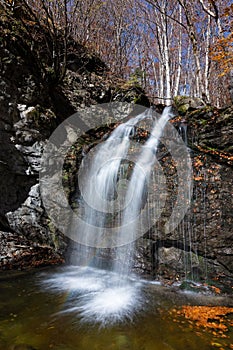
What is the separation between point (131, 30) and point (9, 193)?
47.3ft

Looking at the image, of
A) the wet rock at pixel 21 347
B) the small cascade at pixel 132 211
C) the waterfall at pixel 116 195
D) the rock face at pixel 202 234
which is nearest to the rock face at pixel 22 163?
the waterfall at pixel 116 195

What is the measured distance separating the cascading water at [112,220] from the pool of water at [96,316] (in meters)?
0.04

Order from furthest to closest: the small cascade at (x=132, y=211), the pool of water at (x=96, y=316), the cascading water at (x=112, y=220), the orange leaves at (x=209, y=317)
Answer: the small cascade at (x=132, y=211) → the cascading water at (x=112, y=220) → the orange leaves at (x=209, y=317) → the pool of water at (x=96, y=316)

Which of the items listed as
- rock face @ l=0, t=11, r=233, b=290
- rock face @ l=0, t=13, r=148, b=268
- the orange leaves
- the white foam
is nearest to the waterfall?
rock face @ l=0, t=11, r=233, b=290

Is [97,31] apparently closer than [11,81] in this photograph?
No

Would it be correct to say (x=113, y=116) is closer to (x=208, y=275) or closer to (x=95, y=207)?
(x=95, y=207)

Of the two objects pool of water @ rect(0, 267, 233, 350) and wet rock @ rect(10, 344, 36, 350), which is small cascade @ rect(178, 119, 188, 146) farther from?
wet rock @ rect(10, 344, 36, 350)

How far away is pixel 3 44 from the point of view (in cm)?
649

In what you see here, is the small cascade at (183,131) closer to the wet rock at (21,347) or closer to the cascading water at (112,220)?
the cascading water at (112,220)

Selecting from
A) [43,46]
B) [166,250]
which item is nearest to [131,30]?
[43,46]

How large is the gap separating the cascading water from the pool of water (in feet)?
0.11

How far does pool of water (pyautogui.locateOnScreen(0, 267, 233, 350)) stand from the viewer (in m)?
2.81

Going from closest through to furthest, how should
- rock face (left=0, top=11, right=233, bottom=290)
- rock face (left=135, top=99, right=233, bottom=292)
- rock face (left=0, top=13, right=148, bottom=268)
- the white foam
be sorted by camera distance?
the white foam, rock face (left=135, top=99, right=233, bottom=292), rock face (left=0, top=11, right=233, bottom=290), rock face (left=0, top=13, right=148, bottom=268)

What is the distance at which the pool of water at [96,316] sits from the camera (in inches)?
110
